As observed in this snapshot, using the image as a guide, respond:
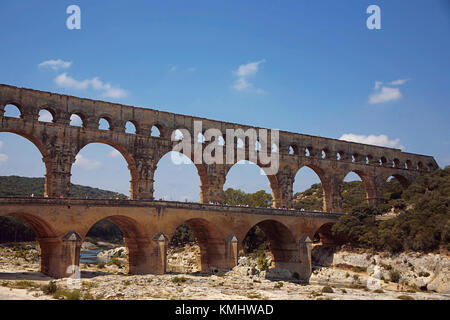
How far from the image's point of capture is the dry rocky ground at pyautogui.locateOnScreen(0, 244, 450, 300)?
21.4 m

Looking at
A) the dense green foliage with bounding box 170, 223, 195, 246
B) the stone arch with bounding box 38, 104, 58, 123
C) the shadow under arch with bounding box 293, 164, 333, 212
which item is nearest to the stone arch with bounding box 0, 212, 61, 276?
the stone arch with bounding box 38, 104, 58, 123

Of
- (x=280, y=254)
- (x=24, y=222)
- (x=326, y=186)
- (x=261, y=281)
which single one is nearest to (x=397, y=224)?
(x=326, y=186)

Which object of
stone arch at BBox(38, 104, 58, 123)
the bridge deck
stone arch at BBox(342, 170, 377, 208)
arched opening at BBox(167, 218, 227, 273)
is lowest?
arched opening at BBox(167, 218, 227, 273)

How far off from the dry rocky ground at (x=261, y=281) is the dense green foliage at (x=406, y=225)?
101 centimetres

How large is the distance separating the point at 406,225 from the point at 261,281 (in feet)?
46.8

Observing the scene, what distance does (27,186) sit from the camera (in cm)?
9756

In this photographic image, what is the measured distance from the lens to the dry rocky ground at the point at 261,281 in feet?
Result: 70.1

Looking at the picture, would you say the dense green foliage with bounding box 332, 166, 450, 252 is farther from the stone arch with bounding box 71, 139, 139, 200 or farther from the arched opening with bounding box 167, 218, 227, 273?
the stone arch with bounding box 71, 139, 139, 200

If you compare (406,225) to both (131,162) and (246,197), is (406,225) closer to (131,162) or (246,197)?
(131,162)

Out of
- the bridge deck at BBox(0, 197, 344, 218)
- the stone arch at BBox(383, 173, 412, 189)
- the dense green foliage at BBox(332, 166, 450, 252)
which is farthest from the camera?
the stone arch at BBox(383, 173, 412, 189)

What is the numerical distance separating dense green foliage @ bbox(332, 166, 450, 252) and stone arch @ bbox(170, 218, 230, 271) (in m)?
12.6

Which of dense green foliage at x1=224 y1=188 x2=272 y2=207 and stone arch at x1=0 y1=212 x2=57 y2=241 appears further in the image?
dense green foliage at x1=224 y1=188 x2=272 y2=207

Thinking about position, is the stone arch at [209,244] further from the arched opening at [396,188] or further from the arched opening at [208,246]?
the arched opening at [396,188]
